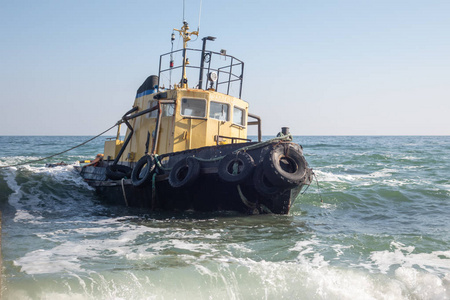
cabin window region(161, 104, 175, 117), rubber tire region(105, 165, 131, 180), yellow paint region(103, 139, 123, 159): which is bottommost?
rubber tire region(105, 165, 131, 180)

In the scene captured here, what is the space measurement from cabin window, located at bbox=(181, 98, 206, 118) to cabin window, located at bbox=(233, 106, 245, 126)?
0.96 meters

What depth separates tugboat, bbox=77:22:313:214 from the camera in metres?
7.86

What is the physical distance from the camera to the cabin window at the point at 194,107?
9.35 meters

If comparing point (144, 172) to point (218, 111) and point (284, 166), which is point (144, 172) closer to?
point (218, 111)

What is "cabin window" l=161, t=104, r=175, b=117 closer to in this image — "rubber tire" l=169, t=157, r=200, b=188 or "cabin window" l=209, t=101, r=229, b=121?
"cabin window" l=209, t=101, r=229, b=121

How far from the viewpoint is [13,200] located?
35.6ft

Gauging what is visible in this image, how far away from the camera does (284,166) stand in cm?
788

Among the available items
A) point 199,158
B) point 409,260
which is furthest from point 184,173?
point 409,260

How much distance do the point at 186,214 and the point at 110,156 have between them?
4088 millimetres

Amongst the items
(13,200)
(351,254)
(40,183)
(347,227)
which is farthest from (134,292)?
(40,183)

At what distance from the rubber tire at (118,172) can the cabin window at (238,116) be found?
288 cm

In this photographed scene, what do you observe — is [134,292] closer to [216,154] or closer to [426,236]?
[216,154]

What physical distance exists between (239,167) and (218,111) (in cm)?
214

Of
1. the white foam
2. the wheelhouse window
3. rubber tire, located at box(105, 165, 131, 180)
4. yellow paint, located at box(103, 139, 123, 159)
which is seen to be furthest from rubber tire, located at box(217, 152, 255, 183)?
yellow paint, located at box(103, 139, 123, 159)
